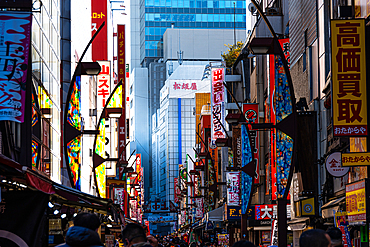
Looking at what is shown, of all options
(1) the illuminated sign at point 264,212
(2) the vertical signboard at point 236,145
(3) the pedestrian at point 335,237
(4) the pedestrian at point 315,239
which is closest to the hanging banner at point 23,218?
(3) the pedestrian at point 335,237

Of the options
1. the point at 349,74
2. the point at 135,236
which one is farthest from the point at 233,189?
the point at 135,236

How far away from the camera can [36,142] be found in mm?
22766

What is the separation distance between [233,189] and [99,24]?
1717 centimetres

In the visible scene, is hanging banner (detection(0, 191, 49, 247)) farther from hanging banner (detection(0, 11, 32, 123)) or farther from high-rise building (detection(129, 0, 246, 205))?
high-rise building (detection(129, 0, 246, 205))

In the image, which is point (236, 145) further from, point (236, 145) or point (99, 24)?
point (99, 24)

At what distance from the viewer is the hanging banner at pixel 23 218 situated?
33.2ft

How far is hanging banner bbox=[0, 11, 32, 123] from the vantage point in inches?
523

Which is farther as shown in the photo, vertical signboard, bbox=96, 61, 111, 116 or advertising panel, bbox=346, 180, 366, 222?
vertical signboard, bbox=96, 61, 111, 116

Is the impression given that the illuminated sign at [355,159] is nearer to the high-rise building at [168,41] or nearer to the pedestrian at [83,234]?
the pedestrian at [83,234]

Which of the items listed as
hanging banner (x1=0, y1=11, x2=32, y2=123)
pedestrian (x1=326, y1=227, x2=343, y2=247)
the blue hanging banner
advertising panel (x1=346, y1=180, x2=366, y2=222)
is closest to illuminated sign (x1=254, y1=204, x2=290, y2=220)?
the blue hanging banner

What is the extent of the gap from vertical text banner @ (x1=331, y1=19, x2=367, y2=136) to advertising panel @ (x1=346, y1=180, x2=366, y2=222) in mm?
1219

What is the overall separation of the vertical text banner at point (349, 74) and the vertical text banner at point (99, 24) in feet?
111

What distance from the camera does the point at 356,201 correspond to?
13844mm

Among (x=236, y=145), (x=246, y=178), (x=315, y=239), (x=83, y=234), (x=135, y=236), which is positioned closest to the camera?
(x=315, y=239)
